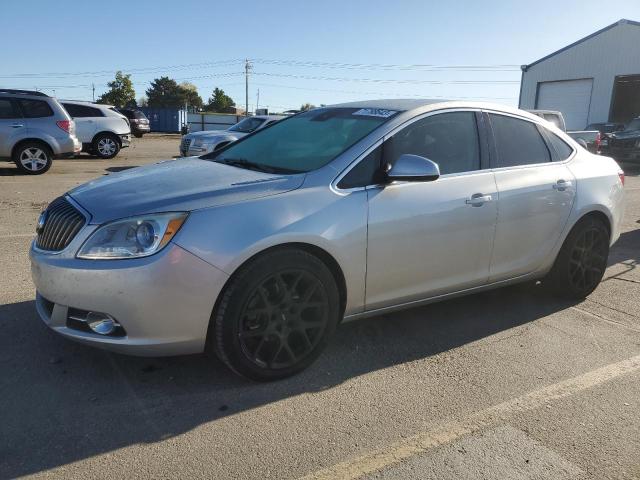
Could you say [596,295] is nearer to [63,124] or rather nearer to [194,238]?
[194,238]

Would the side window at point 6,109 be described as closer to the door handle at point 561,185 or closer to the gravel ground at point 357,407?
the gravel ground at point 357,407

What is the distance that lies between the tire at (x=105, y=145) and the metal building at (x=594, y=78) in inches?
1043

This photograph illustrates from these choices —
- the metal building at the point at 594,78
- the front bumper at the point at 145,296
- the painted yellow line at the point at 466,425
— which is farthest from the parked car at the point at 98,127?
the metal building at the point at 594,78

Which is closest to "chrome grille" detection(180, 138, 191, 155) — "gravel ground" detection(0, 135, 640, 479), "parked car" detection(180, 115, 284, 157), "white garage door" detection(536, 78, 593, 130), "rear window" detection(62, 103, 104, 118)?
"parked car" detection(180, 115, 284, 157)

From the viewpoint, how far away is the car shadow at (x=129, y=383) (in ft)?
8.61

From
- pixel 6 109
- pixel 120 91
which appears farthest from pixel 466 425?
pixel 120 91

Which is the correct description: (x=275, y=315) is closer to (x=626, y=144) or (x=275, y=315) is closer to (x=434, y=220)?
(x=434, y=220)

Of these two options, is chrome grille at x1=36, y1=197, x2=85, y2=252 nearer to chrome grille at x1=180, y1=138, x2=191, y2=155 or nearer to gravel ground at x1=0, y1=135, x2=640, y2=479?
gravel ground at x1=0, y1=135, x2=640, y2=479

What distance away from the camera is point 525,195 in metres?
4.14

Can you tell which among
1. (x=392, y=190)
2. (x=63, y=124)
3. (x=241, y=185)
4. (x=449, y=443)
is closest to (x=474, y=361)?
(x=449, y=443)

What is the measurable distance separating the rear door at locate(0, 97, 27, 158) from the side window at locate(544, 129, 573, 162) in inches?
445

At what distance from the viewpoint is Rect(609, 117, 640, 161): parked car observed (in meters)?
19.6

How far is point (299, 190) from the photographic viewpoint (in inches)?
126

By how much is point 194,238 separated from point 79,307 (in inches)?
27.7
